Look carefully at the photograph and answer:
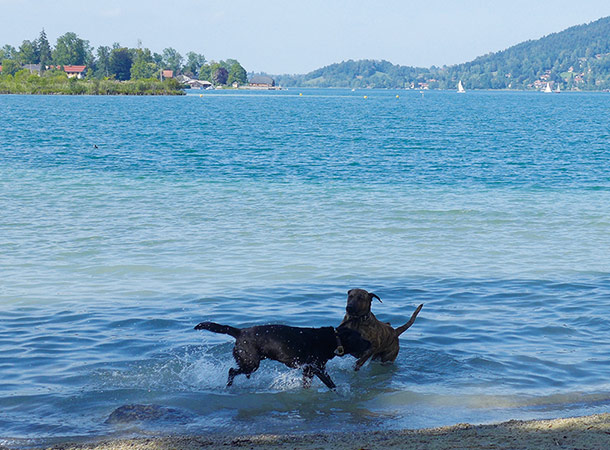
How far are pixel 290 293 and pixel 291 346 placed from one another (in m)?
4.06

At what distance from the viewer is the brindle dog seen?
8.43 m

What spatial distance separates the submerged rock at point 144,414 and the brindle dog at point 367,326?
2.15 m

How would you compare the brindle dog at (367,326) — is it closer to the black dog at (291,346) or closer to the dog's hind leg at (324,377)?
the black dog at (291,346)

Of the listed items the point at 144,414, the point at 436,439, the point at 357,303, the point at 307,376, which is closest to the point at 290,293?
the point at 357,303

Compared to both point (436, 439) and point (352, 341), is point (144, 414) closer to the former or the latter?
point (352, 341)

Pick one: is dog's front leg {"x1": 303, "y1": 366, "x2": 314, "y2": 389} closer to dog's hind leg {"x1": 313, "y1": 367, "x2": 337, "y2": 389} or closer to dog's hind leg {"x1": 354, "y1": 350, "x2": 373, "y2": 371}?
dog's hind leg {"x1": 313, "y1": 367, "x2": 337, "y2": 389}

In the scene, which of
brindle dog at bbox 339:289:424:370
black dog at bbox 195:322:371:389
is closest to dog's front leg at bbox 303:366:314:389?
black dog at bbox 195:322:371:389

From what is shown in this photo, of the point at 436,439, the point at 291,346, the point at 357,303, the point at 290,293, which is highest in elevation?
the point at 357,303

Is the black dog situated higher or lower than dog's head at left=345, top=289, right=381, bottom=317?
lower

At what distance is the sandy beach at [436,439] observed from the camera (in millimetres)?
6039

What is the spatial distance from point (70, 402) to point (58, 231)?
975cm

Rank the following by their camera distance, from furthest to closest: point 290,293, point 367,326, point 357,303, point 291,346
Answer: point 290,293, point 367,326, point 357,303, point 291,346

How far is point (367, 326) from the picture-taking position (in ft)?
28.1

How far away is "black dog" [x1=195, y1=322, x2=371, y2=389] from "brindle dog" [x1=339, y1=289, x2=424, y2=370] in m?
Answer: 0.19
